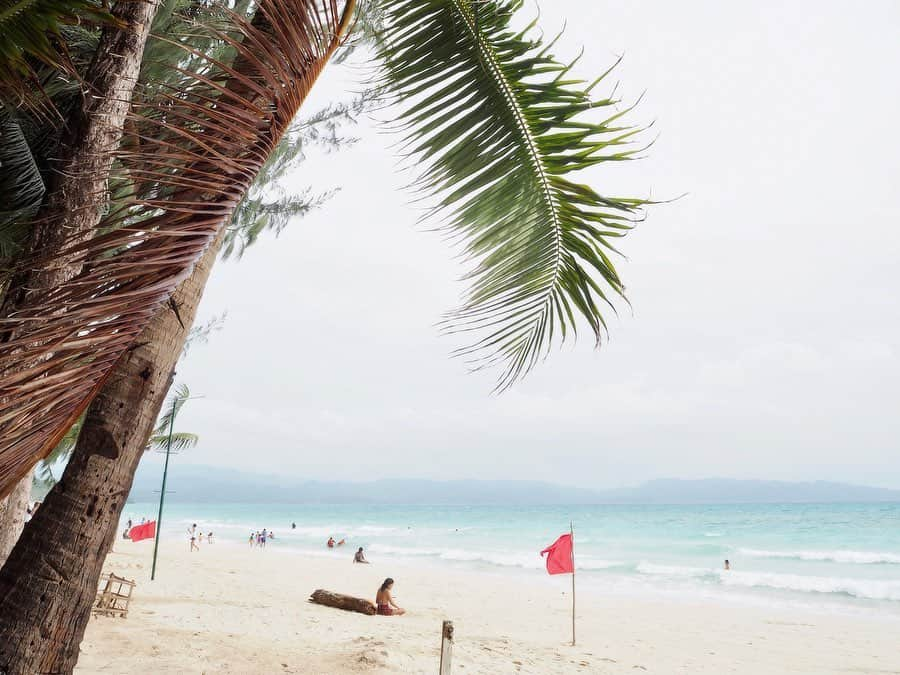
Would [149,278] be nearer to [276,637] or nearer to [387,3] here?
[387,3]

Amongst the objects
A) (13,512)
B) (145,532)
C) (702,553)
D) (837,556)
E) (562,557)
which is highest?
(13,512)

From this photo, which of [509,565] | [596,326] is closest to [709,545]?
[509,565]

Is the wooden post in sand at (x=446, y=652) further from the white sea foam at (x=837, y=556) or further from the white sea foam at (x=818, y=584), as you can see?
the white sea foam at (x=837, y=556)

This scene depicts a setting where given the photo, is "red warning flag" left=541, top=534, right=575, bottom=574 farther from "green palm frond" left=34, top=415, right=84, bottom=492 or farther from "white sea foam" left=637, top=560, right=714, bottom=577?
"white sea foam" left=637, top=560, right=714, bottom=577

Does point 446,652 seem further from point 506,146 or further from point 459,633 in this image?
point 459,633

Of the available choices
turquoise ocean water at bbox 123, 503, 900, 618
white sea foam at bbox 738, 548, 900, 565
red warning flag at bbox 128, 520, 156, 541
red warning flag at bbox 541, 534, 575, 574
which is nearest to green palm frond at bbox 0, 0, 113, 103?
red warning flag at bbox 541, 534, 575, 574

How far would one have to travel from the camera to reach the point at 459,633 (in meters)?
12.6

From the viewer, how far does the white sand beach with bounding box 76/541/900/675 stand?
779 cm

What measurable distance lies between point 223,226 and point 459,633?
1295 cm

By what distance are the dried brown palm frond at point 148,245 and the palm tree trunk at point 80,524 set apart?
1.62 ft

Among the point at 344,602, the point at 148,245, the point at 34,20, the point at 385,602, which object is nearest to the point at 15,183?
the point at 34,20

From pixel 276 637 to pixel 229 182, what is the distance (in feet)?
32.2

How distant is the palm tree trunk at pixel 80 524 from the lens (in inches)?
58.1

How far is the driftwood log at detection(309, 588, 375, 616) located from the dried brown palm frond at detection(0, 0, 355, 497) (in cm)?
1307
